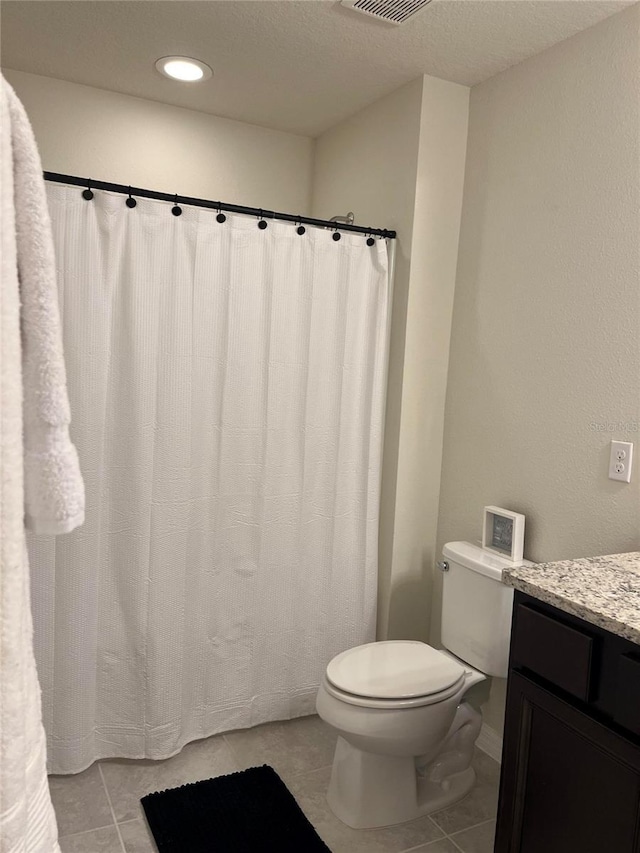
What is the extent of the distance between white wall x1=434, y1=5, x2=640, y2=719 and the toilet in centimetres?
24

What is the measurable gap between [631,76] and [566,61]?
270 mm

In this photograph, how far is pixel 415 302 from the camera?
2.55 m

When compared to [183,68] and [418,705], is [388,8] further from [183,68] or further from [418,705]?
[418,705]

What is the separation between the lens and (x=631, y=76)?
6.34 ft

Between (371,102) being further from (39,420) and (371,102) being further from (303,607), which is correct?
(39,420)

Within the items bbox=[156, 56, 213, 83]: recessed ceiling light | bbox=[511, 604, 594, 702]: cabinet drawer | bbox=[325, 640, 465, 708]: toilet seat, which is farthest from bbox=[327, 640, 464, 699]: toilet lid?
bbox=[156, 56, 213, 83]: recessed ceiling light

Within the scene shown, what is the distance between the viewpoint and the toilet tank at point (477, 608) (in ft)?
6.91

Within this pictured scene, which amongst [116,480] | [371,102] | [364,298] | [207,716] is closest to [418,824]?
[207,716]

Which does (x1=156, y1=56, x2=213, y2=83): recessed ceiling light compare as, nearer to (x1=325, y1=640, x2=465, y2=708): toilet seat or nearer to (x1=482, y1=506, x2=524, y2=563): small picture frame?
(x1=482, y1=506, x2=524, y2=563): small picture frame

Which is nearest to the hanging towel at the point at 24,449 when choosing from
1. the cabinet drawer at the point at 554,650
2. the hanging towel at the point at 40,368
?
the hanging towel at the point at 40,368

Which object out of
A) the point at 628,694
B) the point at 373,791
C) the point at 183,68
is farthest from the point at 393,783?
the point at 183,68

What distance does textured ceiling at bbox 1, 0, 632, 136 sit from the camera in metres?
2.03

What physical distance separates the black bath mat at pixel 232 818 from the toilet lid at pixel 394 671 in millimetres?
437

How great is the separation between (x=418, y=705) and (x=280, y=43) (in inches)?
82.8
